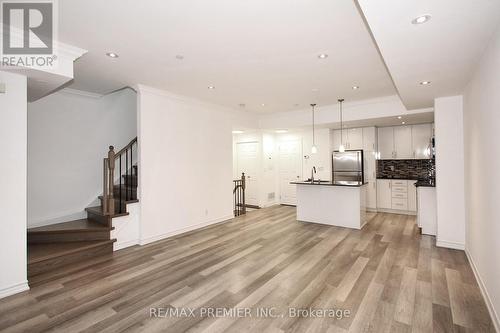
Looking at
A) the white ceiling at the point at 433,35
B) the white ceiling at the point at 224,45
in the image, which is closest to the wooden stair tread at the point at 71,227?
the white ceiling at the point at 224,45

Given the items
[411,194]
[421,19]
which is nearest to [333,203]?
[411,194]

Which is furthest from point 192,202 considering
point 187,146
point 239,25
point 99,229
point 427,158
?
point 427,158

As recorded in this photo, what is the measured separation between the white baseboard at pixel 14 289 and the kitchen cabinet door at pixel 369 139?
7.55 meters

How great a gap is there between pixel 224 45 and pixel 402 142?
605 cm

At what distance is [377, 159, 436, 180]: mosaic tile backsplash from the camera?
6.75 meters

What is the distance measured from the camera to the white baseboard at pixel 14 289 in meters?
2.75

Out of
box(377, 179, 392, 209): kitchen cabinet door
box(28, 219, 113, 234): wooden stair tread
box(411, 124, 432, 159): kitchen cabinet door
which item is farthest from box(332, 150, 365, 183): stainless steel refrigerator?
box(28, 219, 113, 234): wooden stair tread

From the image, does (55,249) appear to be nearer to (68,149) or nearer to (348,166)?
(68,149)

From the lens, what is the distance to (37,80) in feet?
10.1

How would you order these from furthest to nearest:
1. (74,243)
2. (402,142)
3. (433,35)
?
(402,142), (74,243), (433,35)

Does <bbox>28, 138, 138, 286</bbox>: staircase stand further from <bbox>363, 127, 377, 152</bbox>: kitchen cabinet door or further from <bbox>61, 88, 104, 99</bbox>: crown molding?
<bbox>363, 127, 377, 152</bbox>: kitchen cabinet door

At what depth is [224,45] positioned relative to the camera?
2941mm

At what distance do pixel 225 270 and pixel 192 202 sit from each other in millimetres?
2319

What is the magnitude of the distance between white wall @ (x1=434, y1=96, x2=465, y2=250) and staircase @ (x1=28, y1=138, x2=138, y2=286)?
5413mm
